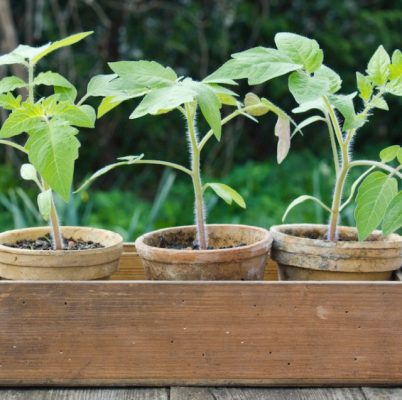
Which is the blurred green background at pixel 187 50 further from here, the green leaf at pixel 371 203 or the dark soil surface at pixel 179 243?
the green leaf at pixel 371 203

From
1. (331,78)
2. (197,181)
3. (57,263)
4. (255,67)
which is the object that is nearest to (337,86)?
(331,78)

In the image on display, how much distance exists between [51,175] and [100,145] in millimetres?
2961

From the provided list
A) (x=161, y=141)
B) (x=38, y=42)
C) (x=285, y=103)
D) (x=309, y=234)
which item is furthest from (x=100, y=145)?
(x=309, y=234)

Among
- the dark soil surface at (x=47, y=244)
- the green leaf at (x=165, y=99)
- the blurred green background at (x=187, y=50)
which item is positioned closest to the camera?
the green leaf at (x=165, y=99)

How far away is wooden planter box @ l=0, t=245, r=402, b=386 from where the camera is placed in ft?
3.20

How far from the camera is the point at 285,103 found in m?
4.02

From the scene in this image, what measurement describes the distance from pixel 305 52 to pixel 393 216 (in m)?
0.25

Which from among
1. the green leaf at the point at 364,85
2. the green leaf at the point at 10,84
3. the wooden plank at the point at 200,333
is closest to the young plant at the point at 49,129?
the green leaf at the point at 10,84

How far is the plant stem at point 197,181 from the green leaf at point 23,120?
0.68 feet

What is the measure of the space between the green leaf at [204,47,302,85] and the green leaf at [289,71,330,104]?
14 millimetres

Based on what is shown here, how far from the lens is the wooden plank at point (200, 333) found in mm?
977

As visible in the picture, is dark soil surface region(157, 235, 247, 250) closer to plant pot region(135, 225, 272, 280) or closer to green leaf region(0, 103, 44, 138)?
plant pot region(135, 225, 272, 280)

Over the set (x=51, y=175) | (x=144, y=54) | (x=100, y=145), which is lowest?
(x=100, y=145)

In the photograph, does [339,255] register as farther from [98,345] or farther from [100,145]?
[100,145]
